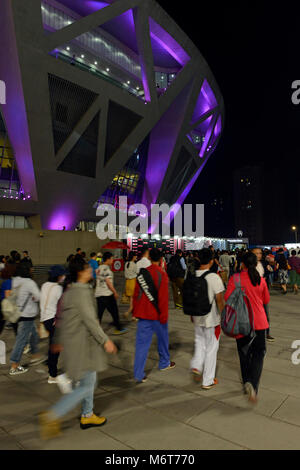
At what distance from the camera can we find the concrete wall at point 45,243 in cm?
2206

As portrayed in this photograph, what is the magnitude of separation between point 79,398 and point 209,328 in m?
1.76

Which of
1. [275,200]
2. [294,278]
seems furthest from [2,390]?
[275,200]

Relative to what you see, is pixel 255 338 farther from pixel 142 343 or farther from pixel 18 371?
pixel 18 371

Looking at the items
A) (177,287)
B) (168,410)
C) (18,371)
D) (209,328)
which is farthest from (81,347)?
(177,287)

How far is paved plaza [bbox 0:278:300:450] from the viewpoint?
2740 millimetres

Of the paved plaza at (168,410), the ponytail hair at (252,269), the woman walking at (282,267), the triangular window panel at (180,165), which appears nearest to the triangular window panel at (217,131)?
the triangular window panel at (180,165)

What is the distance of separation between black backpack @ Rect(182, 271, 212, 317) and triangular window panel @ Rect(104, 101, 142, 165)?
954 inches

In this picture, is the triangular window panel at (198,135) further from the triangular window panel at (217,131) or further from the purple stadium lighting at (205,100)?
the purple stadium lighting at (205,100)

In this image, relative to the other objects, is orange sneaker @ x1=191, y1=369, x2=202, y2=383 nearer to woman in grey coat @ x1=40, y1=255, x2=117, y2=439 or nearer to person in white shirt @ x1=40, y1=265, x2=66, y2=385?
woman in grey coat @ x1=40, y1=255, x2=117, y2=439

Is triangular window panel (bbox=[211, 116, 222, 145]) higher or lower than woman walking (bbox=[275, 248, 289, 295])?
higher

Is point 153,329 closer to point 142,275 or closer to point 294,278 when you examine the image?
point 142,275

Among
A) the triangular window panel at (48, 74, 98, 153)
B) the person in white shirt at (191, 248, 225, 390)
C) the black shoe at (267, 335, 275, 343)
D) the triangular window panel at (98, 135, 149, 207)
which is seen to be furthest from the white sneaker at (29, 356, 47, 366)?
the triangular window panel at (98, 135, 149, 207)

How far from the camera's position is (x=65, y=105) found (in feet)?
75.4

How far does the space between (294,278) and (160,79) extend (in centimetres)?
3438
